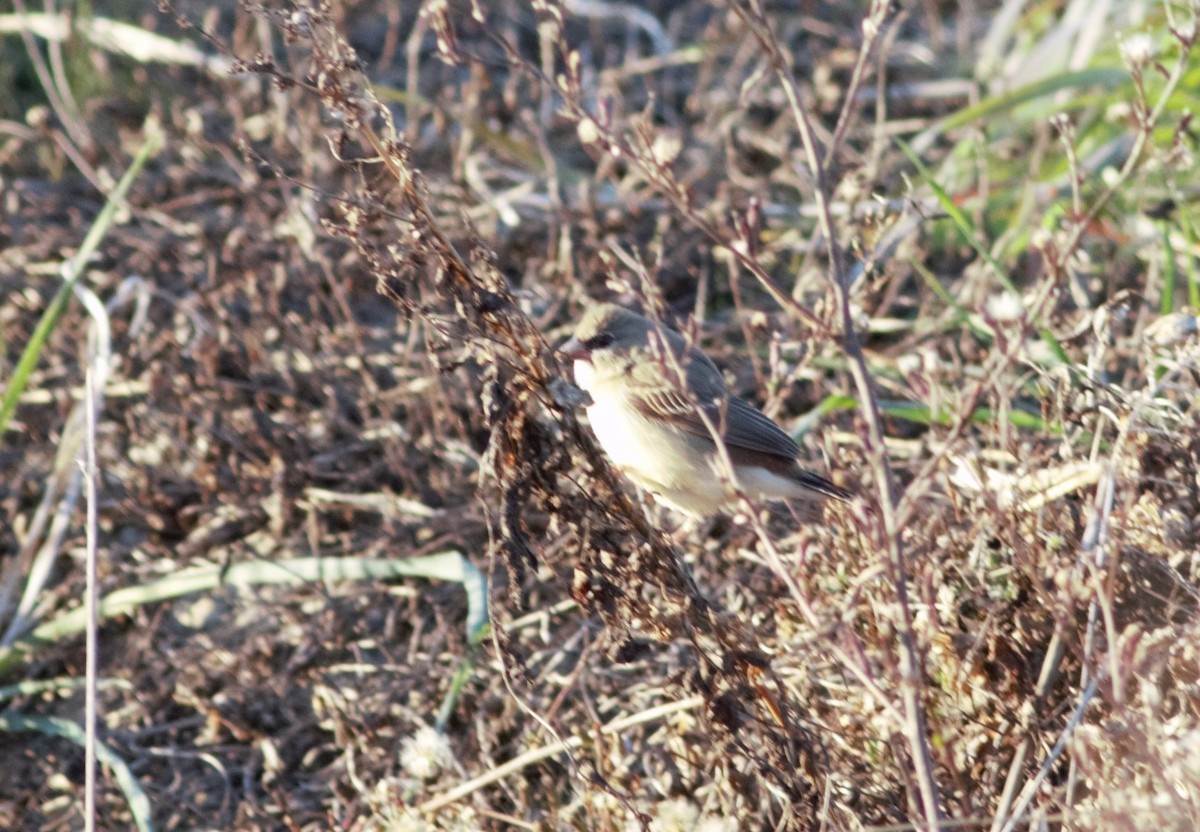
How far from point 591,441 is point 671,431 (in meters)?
1.14

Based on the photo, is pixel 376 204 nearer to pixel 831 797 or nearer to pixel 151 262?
pixel 831 797

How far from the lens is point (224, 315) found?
5.65 meters

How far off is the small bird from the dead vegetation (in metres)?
0.17

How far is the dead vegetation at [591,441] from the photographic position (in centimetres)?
279

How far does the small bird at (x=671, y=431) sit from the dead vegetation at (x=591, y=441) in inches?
6.7

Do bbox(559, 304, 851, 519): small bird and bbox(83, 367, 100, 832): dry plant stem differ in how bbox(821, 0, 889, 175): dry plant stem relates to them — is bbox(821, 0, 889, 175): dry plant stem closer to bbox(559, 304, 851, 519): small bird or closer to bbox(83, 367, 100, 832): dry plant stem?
bbox(559, 304, 851, 519): small bird

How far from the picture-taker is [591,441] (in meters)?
3.02

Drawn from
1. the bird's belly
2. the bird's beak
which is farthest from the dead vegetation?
the bird's beak

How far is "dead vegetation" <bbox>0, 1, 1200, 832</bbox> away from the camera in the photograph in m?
2.79

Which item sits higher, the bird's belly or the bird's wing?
the bird's wing

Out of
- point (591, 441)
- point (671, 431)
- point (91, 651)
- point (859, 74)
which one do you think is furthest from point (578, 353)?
point (859, 74)

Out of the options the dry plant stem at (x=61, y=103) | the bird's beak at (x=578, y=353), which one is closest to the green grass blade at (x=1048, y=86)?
the bird's beak at (x=578, y=353)

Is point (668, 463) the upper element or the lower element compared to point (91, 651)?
upper

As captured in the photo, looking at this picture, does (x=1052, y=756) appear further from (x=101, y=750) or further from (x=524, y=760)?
(x=101, y=750)
